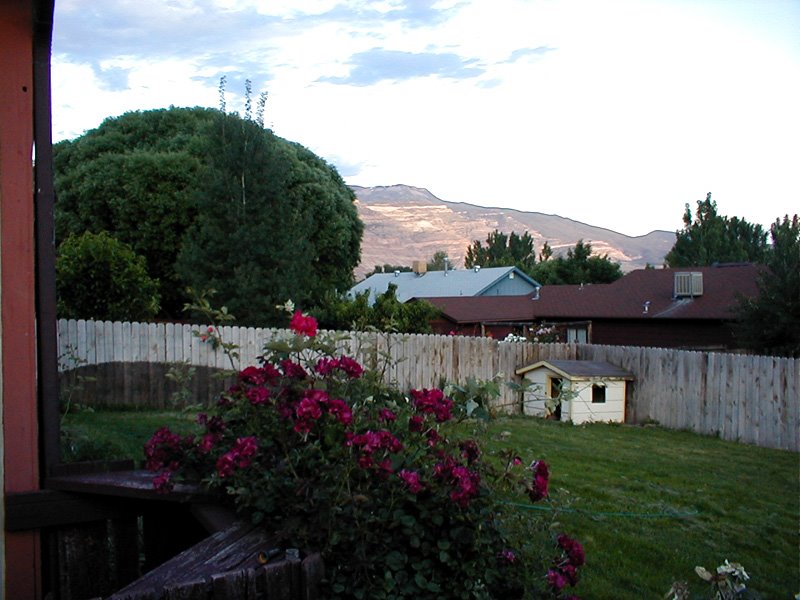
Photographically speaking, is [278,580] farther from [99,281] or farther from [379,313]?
[379,313]

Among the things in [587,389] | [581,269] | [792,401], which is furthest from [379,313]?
[581,269]

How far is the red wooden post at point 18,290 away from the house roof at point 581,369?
1288 centimetres

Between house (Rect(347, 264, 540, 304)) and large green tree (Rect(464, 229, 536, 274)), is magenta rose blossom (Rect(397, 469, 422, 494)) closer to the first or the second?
house (Rect(347, 264, 540, 304))

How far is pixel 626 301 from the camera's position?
3403 centimetres

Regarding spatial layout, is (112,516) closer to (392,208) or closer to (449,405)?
(449,405)

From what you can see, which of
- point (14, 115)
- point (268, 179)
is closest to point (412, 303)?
point (268, 179)

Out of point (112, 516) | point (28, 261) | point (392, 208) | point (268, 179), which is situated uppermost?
point (392, 208)

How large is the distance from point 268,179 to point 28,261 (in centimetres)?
1471

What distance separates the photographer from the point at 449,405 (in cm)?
300

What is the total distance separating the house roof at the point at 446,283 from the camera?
1861 inches

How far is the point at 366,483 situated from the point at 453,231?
359 feet

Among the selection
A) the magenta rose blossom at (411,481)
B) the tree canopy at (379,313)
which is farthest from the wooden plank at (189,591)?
the tree canopy at (379,313)

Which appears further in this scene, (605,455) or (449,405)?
(605,455)

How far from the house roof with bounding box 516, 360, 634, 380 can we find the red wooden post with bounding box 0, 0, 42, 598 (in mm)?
12879
